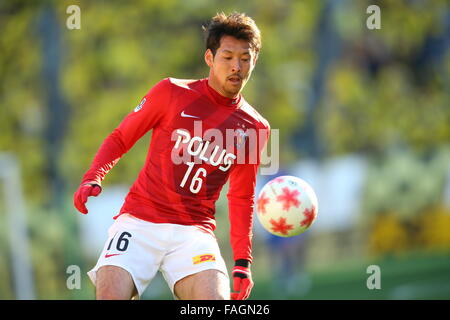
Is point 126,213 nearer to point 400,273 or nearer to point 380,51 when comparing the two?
point 400,273

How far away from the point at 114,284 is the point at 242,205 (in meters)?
1.28

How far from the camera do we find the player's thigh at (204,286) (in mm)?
5113

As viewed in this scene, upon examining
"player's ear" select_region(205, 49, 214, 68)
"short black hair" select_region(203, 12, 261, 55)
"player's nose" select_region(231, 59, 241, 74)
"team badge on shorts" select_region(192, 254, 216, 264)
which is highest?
"short black hair" select_region(203, 12, 261, 55)

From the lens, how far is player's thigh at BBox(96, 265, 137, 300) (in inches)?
195

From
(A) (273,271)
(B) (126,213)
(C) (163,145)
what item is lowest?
(A) (273,271)

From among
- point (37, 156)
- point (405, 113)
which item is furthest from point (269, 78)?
point (37, 156)

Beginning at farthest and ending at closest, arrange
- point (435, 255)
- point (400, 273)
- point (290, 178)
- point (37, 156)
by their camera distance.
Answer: point (37, 156)
point (435, 255)
point (400, 273)
point (290, 178)

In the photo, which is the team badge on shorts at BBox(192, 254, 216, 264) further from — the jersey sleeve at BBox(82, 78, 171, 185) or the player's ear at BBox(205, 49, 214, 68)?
the player's ear at BBox(205, 49, 214, 68)

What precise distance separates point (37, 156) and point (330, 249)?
23.8 ft

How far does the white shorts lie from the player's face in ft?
3.51

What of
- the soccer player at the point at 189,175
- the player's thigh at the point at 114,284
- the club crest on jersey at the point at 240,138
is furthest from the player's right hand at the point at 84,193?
the club crest on jersey at the point at 240,138

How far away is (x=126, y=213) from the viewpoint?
5.48 meters

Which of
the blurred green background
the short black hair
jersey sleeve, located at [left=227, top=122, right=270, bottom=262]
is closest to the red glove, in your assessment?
jersey sleeve, located at [left=227, top=122, right=270, bottom=262]

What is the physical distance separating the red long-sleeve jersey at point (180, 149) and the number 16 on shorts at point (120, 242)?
0.19 metres
